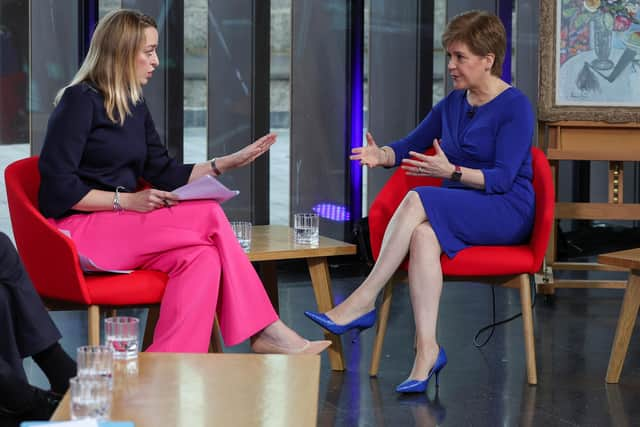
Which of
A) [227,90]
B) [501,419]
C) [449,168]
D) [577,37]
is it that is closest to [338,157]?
[227,90]

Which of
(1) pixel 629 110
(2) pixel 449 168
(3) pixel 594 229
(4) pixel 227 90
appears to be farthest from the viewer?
(3) pixel 594 229

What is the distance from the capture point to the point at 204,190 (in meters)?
3.39

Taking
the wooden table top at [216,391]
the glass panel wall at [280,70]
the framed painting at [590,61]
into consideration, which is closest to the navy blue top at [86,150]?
the wooden table top at [216,391]

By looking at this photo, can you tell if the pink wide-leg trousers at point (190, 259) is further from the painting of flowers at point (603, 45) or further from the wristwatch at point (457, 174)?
the painting of flowers at point (603, 45)

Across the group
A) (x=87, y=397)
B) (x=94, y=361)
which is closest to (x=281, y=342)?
(x=94, y=361)

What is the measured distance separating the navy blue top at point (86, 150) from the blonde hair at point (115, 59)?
3 cm

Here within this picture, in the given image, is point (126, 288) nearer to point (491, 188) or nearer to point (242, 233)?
point (242, 233)

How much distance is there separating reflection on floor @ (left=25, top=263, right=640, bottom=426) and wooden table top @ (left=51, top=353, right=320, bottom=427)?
2.91ft

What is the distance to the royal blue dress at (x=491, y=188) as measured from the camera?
12.2 ft

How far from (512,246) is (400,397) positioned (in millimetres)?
715

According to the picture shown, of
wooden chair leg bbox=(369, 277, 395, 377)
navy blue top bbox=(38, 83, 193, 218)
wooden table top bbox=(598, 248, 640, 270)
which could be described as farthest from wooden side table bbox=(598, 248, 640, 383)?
navy blue top bbox=(38, 83, 193, 218)

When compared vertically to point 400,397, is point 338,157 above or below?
above

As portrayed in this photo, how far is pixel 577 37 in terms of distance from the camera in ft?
17.5

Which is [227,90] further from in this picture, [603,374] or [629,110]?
[603,374]
